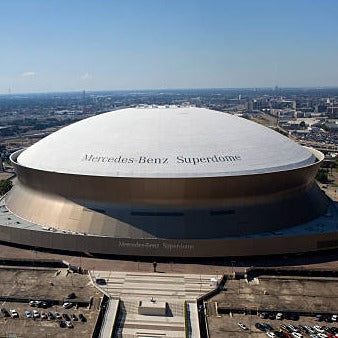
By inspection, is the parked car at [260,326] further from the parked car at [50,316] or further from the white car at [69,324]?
the parked car at [50,316]

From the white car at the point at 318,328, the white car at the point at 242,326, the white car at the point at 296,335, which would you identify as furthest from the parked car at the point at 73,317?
the white car at the point at 318,328

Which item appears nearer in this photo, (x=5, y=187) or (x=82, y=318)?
(x=82, y=318)

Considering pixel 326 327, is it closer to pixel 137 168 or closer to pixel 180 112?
pixel 137 168

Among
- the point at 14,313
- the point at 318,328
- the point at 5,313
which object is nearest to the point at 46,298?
the point at 14,313

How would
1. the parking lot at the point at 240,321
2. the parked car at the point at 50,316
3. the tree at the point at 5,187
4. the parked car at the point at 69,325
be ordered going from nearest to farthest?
the parking lot at the point at 240,321
the parked car at the point at 69,325
the parked car at the point at 50,316
the tree at the point at 5,187

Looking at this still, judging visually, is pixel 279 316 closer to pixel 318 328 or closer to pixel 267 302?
pixel 267 302

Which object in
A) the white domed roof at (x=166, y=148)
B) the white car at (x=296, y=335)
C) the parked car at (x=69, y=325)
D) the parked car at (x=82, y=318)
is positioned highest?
the white domed roof at (x=166, y=148)

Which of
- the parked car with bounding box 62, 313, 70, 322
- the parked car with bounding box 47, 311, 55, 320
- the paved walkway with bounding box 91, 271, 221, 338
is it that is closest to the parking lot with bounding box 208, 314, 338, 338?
the paved walkway with bounding box 91, 271, 221, 338
